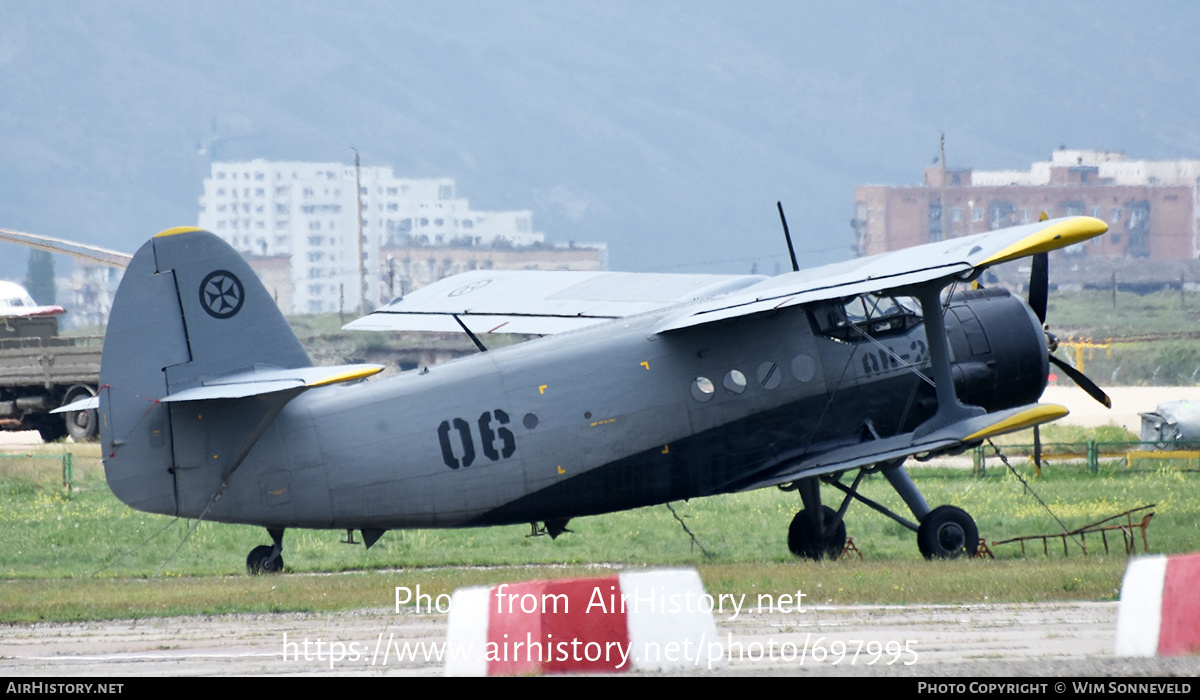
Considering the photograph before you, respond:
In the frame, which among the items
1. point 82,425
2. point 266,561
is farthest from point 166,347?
point 82,425

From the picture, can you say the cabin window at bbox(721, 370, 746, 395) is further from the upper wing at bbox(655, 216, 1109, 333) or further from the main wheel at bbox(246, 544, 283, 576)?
the main wheel at bbox(246, 544, 283, 576)

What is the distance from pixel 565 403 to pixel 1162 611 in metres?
6.87

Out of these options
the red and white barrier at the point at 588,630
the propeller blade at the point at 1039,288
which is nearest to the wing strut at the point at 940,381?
the propeller blade at the point at 1039,288

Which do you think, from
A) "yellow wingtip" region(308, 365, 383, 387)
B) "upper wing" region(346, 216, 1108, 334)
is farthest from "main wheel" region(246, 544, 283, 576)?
"yellow wingtip" region(308, 365, 383, 387)

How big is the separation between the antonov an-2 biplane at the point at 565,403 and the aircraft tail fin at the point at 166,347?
18mm

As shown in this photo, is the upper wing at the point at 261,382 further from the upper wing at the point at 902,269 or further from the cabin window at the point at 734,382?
the cabin window at the point at 734,382

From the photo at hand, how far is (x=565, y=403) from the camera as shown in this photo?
1467 centimetres

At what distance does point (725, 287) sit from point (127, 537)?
410 inches

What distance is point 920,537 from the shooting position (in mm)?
15750

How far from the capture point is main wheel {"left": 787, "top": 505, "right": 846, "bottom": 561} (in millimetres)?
16672

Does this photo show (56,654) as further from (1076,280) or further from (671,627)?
(1076,280)

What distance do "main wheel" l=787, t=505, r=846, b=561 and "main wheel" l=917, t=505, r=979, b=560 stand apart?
A: 1.17 meters

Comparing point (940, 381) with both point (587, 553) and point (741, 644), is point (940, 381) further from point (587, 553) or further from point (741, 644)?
point (587, 553)

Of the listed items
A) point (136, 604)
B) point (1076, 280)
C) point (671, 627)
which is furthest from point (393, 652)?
point (1076, 280)
